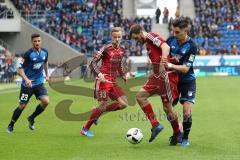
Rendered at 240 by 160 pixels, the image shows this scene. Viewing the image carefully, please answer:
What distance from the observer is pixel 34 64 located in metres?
13.7

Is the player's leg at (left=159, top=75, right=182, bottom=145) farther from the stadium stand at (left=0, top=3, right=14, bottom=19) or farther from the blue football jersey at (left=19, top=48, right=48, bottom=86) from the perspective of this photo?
the stadium stand at (left=0, top=3, right=14, bottom=19)

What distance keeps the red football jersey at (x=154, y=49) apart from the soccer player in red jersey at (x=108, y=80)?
1464mm

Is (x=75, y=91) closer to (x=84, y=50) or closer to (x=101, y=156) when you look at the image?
(x=101, y=156)

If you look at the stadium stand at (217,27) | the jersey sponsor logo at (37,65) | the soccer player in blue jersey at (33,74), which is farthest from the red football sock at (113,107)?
the stadium stand at (217,27)

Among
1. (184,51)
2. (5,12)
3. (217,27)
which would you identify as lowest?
(217,27)

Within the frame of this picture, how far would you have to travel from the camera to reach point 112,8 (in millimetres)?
51531

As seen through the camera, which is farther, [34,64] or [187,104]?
[34,64]

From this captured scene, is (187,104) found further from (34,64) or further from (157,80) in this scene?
(34,64)

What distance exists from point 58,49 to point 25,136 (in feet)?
115

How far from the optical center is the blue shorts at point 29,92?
45.0 ft

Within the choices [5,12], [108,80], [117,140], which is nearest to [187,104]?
[117,140]

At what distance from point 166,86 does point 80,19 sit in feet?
130

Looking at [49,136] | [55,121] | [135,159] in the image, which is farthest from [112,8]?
[135,159]

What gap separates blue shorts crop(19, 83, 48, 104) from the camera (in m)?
13.7
